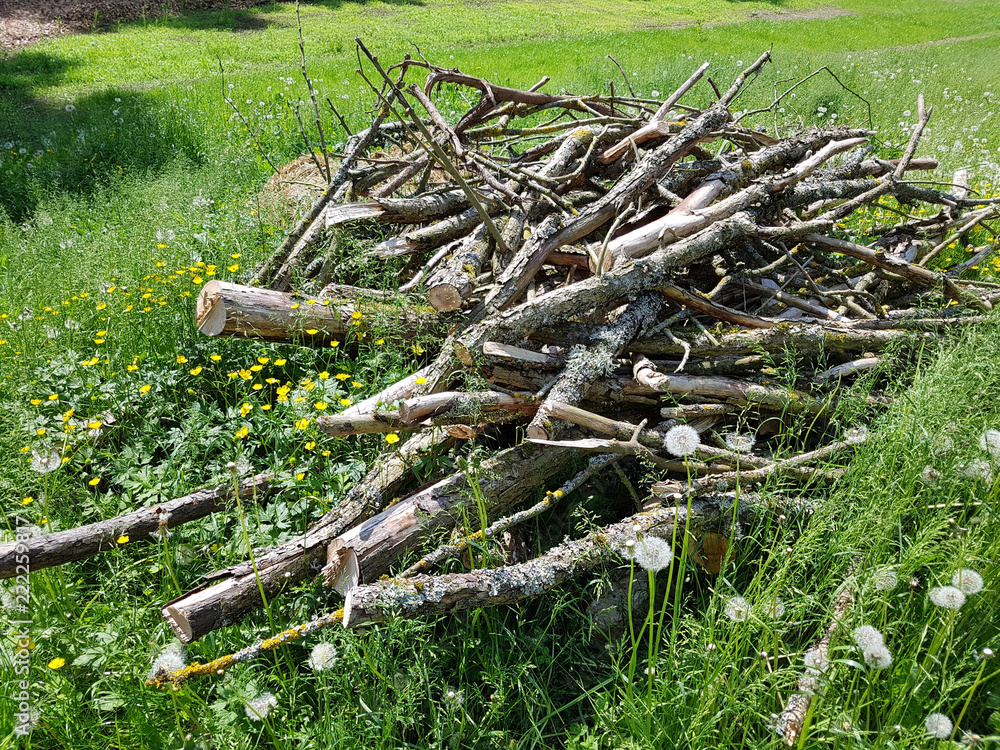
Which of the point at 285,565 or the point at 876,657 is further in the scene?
the point at 285,565

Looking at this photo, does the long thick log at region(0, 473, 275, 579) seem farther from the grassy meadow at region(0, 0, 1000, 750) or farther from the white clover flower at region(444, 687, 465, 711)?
the white clover flower at region(444, 687, 465, 711)

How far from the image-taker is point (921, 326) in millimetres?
3328

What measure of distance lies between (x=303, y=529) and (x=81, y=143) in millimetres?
6982

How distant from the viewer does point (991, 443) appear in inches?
83.0

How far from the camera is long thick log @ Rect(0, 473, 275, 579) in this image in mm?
2248

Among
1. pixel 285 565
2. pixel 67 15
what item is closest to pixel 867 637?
pixel 285 565

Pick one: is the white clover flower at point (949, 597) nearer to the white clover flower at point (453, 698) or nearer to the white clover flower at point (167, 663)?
the white clover flower at point (453, 698)

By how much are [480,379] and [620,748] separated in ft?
4.52

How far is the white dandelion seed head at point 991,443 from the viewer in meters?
2.07

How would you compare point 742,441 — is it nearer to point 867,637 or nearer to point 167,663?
point 867,637

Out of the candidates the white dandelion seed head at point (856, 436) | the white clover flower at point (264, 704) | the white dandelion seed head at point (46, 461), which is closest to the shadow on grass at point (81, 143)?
the white dandelion seed head at point (46, 461)

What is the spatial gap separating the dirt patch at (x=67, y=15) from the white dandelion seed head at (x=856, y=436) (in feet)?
57.7

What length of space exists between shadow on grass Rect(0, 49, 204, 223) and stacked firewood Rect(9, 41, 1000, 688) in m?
3.99

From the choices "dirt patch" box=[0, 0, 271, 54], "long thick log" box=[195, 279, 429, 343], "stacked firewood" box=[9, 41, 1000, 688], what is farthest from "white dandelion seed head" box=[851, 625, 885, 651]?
A: "dirt patch" box=[0, 0, 271, 54]
